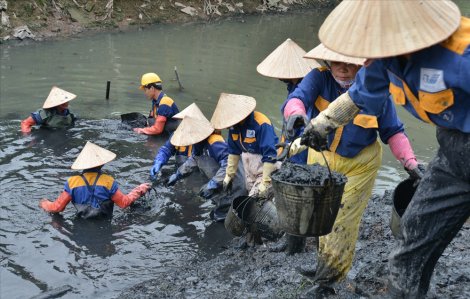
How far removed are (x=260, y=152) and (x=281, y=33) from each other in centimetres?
1509

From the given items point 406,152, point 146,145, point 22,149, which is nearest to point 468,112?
point 406,152

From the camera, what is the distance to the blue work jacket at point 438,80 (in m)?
2.22

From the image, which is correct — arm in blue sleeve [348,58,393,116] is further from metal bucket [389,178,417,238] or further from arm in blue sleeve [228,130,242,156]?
arm in blue sleeve [228,130,242,156]

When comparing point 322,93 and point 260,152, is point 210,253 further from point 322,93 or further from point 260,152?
point 322,93

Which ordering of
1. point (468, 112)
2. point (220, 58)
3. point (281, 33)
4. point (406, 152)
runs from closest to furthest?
point (468, 112)
point (406, 152)
point (220, 58)
point (281, 33)

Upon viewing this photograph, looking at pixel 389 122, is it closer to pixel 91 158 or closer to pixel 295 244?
pixel 295 244

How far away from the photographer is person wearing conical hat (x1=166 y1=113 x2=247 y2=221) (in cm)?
588

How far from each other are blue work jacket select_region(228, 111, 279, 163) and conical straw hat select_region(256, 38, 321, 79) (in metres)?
0.64

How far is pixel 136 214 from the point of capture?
622cm

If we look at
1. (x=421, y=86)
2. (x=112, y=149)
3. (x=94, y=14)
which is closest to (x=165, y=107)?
(x=112, y=149)

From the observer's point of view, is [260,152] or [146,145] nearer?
[260,152]

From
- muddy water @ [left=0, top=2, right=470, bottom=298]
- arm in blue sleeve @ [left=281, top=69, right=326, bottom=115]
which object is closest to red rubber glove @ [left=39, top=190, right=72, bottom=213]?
A: muddy water @ [left=0, top=2, right=470, bottom=298]

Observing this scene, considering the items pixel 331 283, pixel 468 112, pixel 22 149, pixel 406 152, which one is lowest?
pixel 22 149

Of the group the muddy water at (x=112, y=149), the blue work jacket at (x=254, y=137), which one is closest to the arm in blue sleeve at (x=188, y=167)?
the muddy water at (x=112, y=149)
